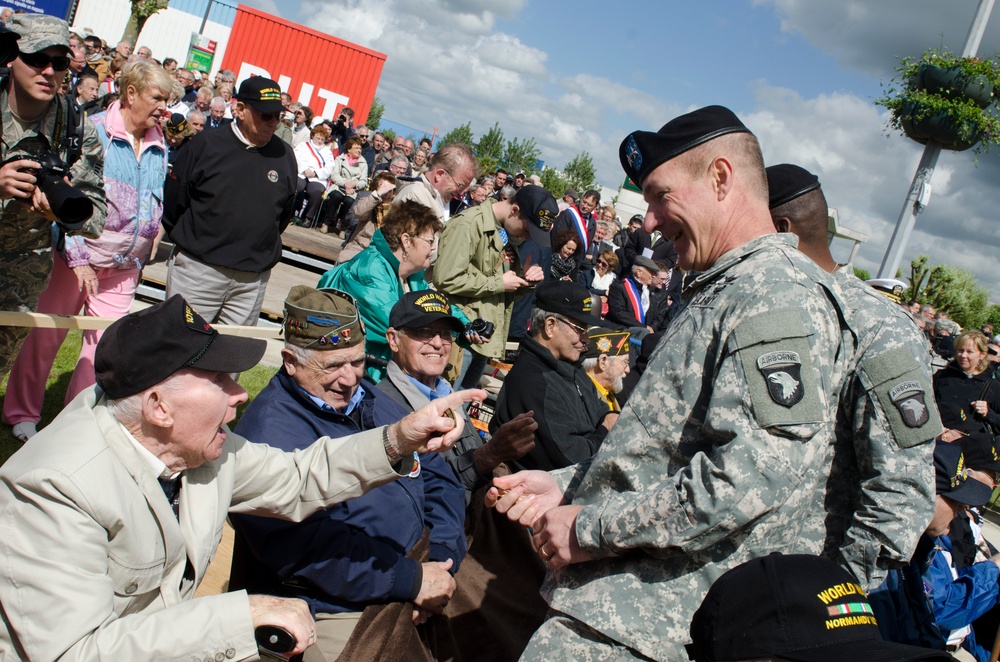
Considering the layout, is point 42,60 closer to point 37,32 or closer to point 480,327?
point 37,32

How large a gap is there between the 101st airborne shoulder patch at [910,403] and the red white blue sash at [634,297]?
7.61 meters

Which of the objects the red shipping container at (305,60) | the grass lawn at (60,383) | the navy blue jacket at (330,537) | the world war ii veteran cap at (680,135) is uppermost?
the red shipping container at (305,60)

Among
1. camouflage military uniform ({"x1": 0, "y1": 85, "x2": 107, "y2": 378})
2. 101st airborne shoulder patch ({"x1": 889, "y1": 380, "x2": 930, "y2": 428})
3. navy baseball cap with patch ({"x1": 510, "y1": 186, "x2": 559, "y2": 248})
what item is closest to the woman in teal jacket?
navy baseball cap with patch ({"x1": 510, "y1": 186, "x2": 559, "y2": 248})

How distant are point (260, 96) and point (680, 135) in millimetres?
A: 3162

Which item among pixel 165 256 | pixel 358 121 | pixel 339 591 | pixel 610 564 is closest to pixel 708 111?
pixel 610 564

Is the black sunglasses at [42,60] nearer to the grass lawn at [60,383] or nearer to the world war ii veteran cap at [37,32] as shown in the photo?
the world war ii veteran cap at [37,32]

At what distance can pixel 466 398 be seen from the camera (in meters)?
2.48

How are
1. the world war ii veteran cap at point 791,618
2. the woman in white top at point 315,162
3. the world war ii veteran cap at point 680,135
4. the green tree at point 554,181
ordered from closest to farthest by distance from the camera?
the world war ii veteran cap at point 791,618 < the world war ii veteran cap at point 680,135 < the woman in white top at point 315,162 < the green tree at point 554,181

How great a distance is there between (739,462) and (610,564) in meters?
0.51

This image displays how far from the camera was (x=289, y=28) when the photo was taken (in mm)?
27953

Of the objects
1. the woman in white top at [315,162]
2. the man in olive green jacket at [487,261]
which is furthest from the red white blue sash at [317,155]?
the man in olive green jacket at [487,261]

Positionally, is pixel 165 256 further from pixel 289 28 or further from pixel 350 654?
pixel 289 28

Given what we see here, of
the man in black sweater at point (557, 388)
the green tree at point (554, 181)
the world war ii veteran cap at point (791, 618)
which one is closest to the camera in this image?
the world war ii veteran cap at point (791, 618)

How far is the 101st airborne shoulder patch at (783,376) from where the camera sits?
66.0 inches
